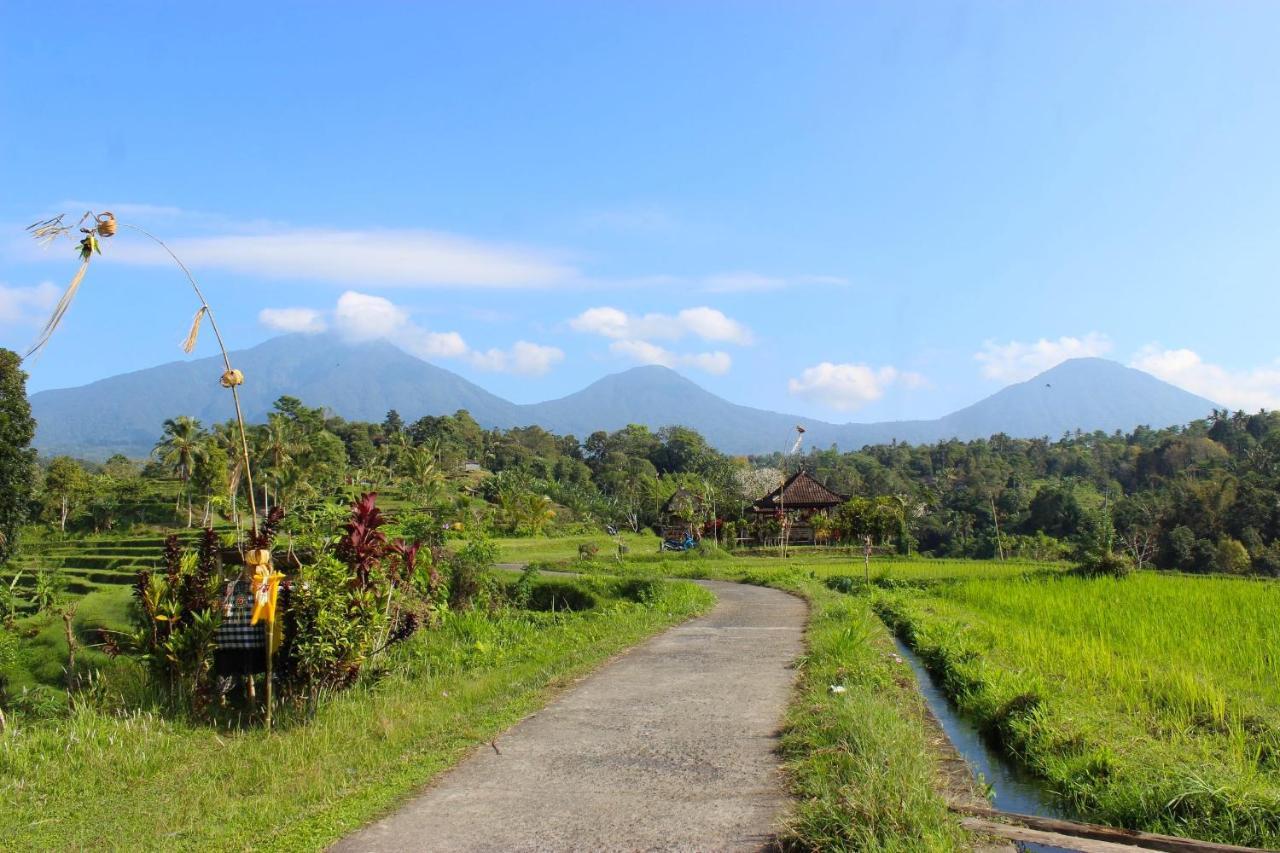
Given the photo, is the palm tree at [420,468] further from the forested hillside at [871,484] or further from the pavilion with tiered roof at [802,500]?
the pavilion with tiered roof at [802,500]

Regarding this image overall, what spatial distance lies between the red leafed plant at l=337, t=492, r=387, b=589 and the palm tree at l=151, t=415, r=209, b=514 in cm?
4552

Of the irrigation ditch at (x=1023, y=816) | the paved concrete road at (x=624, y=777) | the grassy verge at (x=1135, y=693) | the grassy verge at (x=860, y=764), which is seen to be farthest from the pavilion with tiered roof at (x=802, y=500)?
the paved concrete road at (x=624, y=777)

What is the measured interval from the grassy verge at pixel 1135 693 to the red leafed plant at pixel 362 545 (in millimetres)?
4711

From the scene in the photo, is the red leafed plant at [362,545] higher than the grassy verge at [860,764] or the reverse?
higher

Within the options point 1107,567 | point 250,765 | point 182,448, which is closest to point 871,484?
point 182,448

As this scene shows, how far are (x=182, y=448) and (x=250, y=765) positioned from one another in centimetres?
4966

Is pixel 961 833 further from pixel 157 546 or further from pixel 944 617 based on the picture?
pixel 157 546

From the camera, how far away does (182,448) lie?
162 ft

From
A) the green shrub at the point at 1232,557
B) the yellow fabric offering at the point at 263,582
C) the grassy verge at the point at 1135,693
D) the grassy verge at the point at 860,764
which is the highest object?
the yellow fabric offering at the point at 263,582

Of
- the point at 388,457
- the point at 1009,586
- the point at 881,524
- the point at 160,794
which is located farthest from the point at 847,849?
the point at 388,457

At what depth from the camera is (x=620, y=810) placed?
4387 mm

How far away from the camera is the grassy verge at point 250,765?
14.1 feet

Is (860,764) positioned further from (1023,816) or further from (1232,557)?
(1232,557)

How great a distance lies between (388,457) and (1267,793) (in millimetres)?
64614
